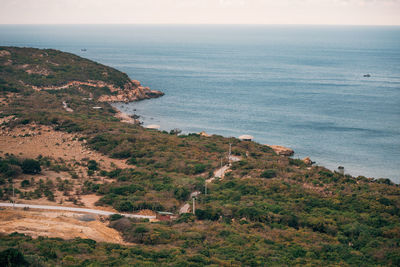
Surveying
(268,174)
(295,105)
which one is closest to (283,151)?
(268,174)

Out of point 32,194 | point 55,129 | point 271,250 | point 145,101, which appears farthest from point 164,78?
point 271,250

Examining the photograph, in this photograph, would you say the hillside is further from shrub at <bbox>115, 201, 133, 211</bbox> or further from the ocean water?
the ocean water

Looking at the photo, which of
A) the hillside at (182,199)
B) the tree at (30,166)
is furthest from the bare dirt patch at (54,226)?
the tree at (30,166)

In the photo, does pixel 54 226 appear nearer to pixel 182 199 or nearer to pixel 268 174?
pixel 182 199

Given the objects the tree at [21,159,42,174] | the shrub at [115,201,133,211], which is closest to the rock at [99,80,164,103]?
the tree at [21,159,42,174]

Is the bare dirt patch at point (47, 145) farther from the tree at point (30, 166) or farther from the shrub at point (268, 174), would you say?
the shrub at point (268, 174)

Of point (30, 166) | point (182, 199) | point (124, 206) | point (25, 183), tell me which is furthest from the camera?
point (30, 166)

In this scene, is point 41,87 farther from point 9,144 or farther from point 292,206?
point 292,206
